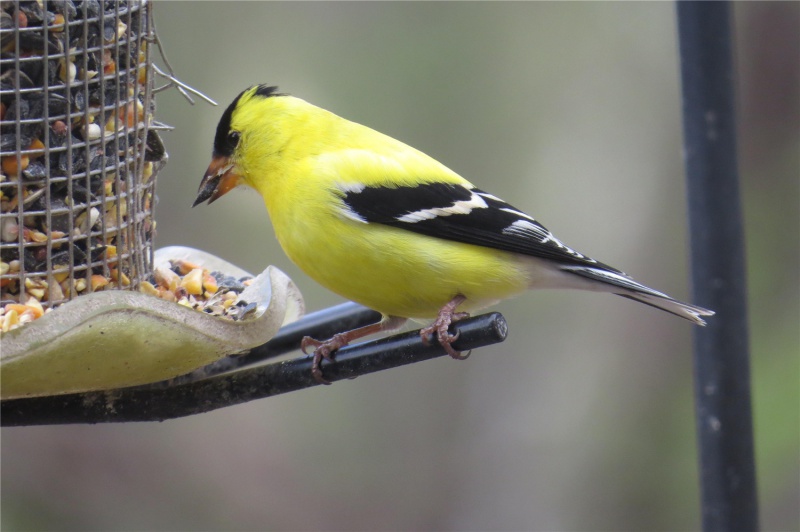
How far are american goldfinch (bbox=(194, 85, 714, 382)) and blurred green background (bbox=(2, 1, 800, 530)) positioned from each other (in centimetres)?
332

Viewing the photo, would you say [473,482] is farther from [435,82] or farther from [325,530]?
[435,82]

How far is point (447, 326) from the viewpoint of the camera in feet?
8.67

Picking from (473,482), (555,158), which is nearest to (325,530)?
(473,482)

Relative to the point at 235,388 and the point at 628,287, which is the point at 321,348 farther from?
the point at 628,287

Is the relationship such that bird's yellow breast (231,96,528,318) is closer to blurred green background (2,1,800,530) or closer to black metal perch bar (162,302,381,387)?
black metal perch bar (162,302,381,387)

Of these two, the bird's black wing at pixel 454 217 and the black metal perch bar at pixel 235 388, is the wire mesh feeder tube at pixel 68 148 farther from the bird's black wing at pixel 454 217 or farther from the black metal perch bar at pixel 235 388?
the bird's black wing at pixel 454 217

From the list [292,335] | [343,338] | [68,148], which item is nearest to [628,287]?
[343,338]

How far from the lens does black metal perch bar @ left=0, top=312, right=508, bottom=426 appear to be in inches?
Result: 96.4

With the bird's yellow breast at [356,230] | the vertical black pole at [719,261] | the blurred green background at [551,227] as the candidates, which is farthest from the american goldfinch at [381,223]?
the blurred green background at [551,227]

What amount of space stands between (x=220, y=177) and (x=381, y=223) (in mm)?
723

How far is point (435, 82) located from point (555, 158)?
107 centimetres

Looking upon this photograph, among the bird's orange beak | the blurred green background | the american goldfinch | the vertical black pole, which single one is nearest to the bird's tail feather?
the american goldfinch

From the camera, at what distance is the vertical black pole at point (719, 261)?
2723 mm

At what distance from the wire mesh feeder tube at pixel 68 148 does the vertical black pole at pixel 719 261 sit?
1.67 meters
